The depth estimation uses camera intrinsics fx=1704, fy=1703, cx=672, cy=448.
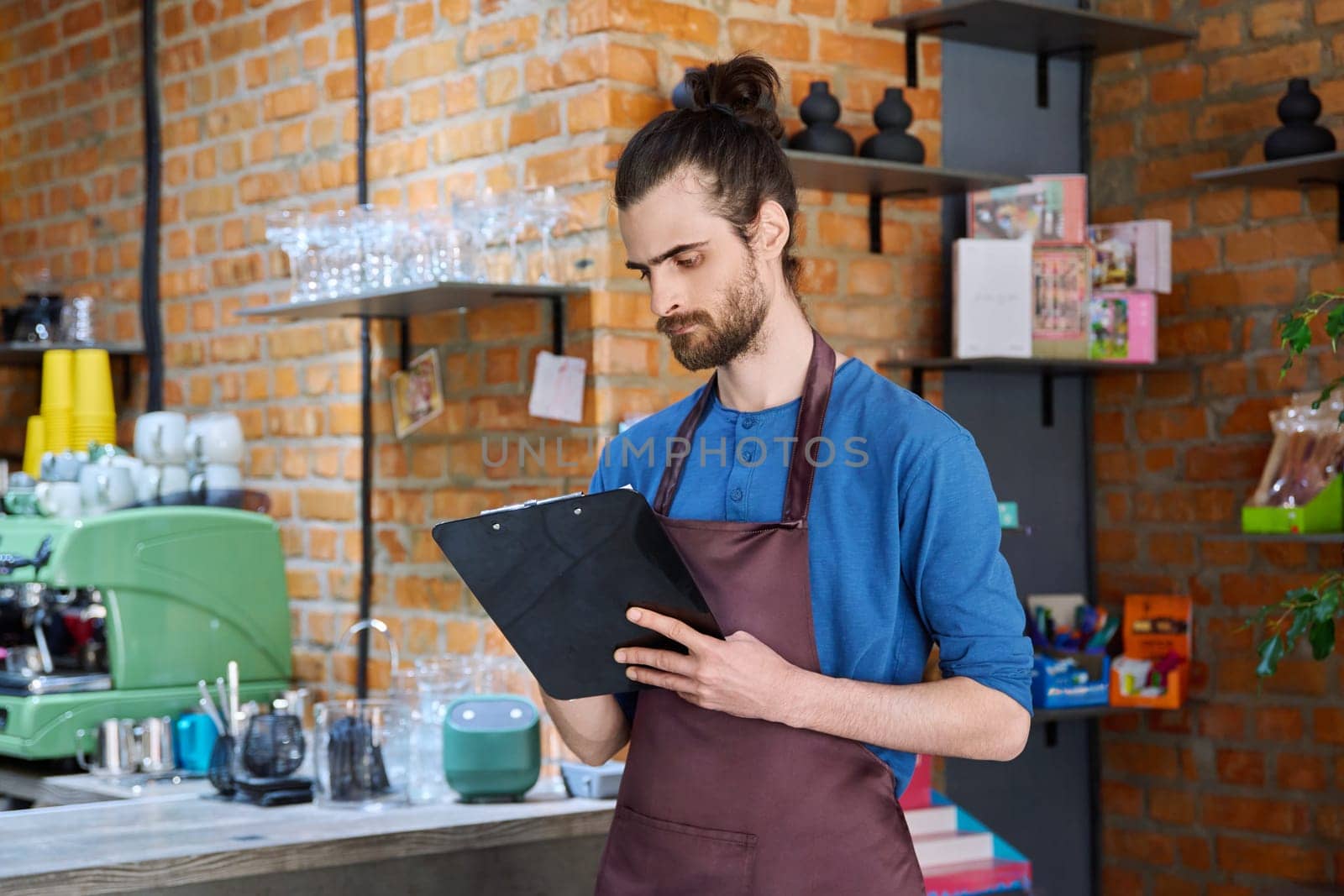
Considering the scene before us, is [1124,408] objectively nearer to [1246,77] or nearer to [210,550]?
[1246,77]

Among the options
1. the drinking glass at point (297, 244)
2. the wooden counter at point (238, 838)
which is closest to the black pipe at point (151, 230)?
the drinking glass at point (297, 244)

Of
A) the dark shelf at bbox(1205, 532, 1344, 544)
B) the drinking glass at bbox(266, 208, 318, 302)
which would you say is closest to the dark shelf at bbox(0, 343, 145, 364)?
the drinking glass at bbox(266, 208, 318, 302)

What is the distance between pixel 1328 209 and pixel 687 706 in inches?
85.8

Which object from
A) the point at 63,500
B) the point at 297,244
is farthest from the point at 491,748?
the point at 63,500

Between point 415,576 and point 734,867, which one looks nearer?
point 734,867

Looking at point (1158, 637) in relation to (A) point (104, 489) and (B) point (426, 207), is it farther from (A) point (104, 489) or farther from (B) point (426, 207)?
(A) point (104, 489)

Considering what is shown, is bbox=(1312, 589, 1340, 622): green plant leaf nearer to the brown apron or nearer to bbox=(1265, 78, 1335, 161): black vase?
bbox=(1265, 78, 1335, 161): black vase

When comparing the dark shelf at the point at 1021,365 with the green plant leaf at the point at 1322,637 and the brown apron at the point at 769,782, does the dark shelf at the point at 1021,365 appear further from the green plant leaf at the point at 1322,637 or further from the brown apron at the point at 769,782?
the brown apron at the point at 769,782

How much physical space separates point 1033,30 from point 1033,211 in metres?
0.38

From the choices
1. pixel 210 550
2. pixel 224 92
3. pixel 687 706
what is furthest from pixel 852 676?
pixel 224 92

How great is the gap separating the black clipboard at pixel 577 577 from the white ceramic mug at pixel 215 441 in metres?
1.97

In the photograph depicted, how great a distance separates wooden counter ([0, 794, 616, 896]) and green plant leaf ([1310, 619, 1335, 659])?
1165mm

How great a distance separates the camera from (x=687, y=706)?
1.80m

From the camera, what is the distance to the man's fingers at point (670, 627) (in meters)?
1.66
